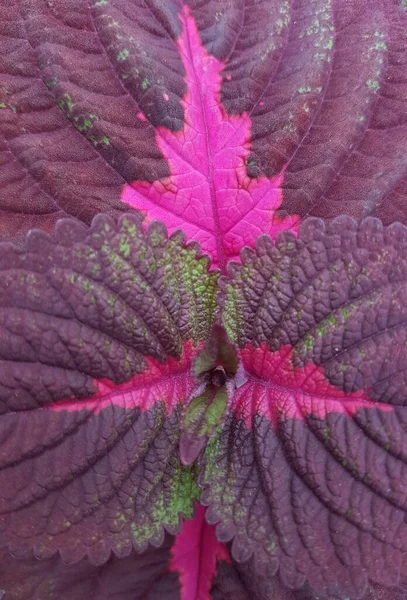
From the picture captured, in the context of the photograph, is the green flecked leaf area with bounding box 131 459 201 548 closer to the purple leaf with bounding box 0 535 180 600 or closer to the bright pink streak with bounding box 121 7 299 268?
the purple leaf with bounding box 0 535 180 600

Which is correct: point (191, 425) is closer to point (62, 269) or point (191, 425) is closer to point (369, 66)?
point (62, 269)

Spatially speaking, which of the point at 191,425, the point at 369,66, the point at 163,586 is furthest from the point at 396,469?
the point at 369,66

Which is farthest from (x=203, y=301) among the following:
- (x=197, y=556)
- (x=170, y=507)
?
(x=197, y=556)

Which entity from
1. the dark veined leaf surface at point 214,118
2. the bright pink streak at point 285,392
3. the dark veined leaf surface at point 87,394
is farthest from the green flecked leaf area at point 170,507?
the dark veined leaf surface at point 214,118

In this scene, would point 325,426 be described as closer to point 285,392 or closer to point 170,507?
point 285,392

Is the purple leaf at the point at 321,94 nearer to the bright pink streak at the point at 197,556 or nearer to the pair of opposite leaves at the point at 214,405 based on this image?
the pair of opposite leaves at the point at 214,405

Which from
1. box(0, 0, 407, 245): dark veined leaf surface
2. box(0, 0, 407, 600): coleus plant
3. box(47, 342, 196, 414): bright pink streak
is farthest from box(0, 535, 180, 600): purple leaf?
box(0, 0, 407, 245): dark veined leaf surface
